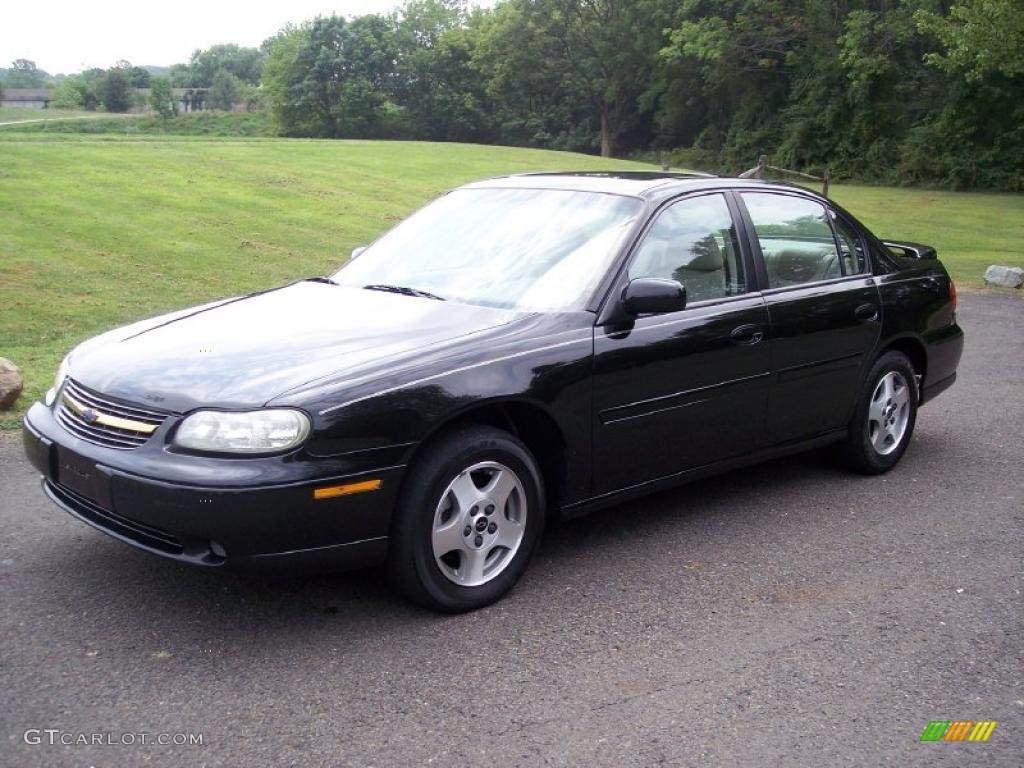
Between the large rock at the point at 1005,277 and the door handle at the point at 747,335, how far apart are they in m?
12.1

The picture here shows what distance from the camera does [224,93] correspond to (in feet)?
366

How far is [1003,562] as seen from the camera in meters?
4.71

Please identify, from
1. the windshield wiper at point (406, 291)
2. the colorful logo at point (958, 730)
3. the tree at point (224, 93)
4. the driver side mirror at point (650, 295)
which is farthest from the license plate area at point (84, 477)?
the tree at point (224, 93)

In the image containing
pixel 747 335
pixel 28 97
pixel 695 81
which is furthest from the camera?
pixel 28 97

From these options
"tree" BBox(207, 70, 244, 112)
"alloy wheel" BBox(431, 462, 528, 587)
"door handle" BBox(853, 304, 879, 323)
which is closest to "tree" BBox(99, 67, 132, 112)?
"tree" BBox(207, 70, 244, 112)

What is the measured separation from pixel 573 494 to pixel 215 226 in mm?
13215

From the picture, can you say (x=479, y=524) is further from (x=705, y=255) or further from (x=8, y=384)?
(x=8, y=384)

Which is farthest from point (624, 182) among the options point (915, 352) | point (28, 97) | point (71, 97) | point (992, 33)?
point (28, 97)

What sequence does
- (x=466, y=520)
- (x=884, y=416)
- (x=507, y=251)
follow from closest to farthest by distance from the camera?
(x=466, y=520), (x=507, y=251), (x=884, y=416)

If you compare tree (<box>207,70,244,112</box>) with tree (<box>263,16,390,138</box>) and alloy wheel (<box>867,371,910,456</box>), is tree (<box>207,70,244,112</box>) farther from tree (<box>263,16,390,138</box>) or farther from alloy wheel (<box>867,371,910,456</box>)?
alloy wheel (<box>867,371,910,456</box>)

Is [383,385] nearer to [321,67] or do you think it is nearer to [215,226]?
[215,226]

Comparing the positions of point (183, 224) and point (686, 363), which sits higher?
point (686, 363)

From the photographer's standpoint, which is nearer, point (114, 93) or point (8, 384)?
point (8, 384)

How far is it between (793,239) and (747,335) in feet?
2.82
